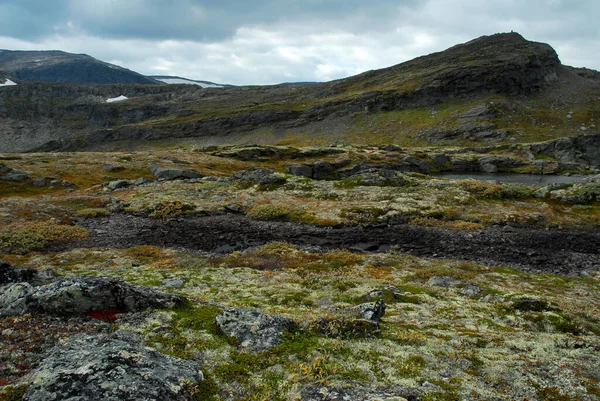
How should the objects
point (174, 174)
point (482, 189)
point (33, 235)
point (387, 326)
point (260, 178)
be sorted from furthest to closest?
point (174, 174) < point (260, 178) < point (482, 189) < point (33, 235) < point (387, 326)

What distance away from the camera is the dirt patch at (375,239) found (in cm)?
3447

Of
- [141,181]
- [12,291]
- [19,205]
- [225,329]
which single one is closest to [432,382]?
[225,329]

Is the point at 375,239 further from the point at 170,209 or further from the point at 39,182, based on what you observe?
the point at 39,182

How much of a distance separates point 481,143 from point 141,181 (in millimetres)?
143159

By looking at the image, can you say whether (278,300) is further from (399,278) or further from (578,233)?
(578,233)

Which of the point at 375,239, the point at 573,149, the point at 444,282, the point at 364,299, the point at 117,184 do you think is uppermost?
the point at 573,149

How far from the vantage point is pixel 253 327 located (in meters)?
13.5

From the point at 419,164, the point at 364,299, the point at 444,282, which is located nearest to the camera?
the point at 364,299

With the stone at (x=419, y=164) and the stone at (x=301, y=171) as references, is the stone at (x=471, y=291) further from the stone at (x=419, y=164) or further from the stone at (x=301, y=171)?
the stone at (x=419, y=164)

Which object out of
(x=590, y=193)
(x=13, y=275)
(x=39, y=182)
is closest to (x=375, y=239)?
(x=13, y=275)

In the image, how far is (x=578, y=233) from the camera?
40.7m

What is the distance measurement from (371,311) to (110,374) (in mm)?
10688

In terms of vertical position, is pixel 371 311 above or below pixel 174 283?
above

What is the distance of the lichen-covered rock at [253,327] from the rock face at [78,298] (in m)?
3.22
